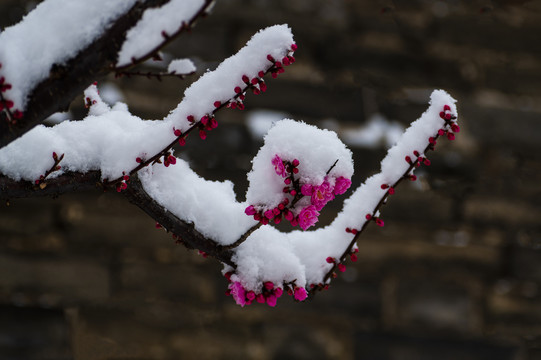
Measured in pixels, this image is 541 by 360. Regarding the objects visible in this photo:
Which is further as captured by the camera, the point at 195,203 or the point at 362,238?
the point at 362,238

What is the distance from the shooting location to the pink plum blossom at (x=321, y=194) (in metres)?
0.87

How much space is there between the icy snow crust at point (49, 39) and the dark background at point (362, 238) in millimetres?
1846

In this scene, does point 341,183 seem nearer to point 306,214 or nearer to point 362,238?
point 306,214

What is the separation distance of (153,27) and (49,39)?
20cm

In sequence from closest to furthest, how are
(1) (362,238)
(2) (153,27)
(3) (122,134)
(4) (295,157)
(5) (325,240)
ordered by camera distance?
(2) (153,27), (4) (295,157), (3) (122,134), (5) (325,240), (1) (362,238)

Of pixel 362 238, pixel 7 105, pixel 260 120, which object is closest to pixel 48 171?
pixel 7 105

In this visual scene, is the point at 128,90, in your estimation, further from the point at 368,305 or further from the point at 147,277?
the point at 368,305

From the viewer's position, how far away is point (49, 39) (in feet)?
2.81

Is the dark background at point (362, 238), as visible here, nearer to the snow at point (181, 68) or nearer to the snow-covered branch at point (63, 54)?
the snow at point (181, 68)

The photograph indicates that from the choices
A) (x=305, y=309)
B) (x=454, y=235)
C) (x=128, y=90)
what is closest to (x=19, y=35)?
(x=128, y=90)

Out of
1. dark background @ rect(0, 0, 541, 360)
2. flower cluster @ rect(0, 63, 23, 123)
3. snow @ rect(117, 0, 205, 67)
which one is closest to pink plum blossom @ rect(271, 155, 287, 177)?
snow @ rect(117, 0, 205, 67)

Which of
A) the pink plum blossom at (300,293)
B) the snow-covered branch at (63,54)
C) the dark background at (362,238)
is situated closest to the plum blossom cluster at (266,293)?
the pink plum blossom at (300,293)

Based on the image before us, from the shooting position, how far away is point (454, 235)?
3.01 meters

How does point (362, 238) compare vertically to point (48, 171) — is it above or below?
above
